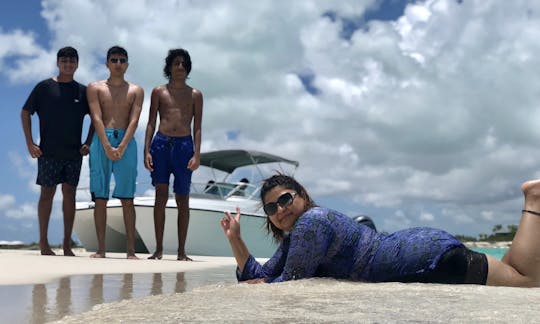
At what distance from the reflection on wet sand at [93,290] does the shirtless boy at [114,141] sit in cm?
212

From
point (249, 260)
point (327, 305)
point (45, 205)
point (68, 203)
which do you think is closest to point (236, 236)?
point (249, 260)

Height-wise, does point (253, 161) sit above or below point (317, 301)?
above

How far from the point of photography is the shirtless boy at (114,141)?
6398mm

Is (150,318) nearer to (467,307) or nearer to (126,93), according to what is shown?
(467,307)

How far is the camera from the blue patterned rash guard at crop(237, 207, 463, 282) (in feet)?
9.55

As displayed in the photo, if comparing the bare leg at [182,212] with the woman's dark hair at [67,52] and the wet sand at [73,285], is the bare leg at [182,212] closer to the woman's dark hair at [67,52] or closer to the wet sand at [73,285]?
the wet sand at [73,285]

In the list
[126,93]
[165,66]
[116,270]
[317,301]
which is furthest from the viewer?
[165,66]

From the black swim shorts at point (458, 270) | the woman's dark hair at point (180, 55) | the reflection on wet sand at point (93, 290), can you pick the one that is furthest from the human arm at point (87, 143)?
the black swim shorts at point (458, 270)

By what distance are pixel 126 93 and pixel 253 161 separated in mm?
7780

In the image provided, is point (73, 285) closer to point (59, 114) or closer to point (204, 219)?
point (59, 114)

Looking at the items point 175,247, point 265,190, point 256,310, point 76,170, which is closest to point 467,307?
point 256,310

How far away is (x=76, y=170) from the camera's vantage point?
674cm

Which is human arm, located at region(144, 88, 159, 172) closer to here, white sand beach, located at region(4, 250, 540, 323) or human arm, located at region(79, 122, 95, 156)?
human arm, located at region(79, 122, 95, 156)

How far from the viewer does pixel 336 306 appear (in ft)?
6.77
